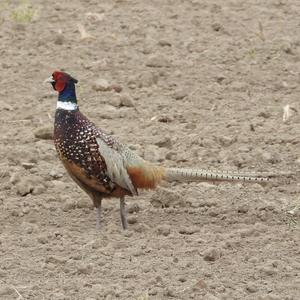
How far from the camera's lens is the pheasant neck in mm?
7125

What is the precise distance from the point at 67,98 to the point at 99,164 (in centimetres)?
51

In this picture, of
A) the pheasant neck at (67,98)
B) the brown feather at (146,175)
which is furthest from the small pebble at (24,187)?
the brown feather at (146,175)

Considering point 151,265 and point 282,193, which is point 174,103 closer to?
point 282,193

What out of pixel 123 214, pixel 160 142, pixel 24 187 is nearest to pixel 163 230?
pixel 123 214

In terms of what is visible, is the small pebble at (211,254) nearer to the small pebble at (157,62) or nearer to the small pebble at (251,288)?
the small pebble at (251,288)

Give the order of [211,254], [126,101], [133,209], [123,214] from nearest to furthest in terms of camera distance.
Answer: [211,254], [123,214], [133,209], [126,101]

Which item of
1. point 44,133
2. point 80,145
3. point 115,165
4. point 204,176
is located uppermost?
point 80,145

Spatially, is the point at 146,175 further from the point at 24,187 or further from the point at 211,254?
the point at 24,187

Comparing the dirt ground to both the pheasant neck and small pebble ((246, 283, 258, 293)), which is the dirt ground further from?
the pheasant neck

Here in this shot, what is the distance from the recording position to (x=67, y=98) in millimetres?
7152

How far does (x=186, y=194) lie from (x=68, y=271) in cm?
163

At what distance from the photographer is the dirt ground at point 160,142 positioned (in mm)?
6277

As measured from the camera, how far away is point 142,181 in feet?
23.3

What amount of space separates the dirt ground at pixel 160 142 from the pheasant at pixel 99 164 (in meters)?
0.28
